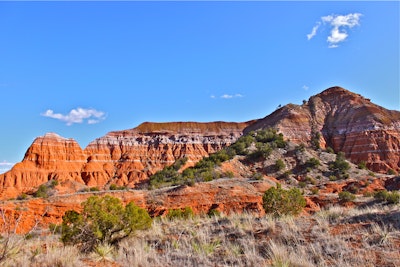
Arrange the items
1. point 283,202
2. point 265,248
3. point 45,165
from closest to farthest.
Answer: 1. point 265,248
2. point 283,202
3. point 45,165

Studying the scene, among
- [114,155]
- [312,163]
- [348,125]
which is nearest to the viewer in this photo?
[312,163]

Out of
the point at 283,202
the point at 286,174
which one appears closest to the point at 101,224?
the point at 283,202

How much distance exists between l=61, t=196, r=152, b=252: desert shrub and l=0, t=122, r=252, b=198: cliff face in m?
56.5

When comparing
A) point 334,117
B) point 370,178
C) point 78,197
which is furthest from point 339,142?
point 78,197

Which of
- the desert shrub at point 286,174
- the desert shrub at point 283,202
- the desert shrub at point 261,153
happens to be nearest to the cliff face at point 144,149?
the desert shrub at point 261,153

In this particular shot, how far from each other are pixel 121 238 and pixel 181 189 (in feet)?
74.3

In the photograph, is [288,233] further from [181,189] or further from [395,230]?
[181,189]

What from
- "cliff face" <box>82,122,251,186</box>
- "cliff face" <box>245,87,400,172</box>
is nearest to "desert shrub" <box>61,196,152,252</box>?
"cliff face" <box>245,87,400,172</box>

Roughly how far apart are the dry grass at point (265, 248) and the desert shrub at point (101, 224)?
0.42 metres

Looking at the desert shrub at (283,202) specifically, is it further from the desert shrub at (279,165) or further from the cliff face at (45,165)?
the cliff face at (45,165)

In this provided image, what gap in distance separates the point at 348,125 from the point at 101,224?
222ft

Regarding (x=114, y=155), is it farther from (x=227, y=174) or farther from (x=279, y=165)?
(x=279, y=165)

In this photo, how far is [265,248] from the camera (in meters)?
6.59

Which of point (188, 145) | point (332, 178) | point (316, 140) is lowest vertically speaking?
point (332, 178)
